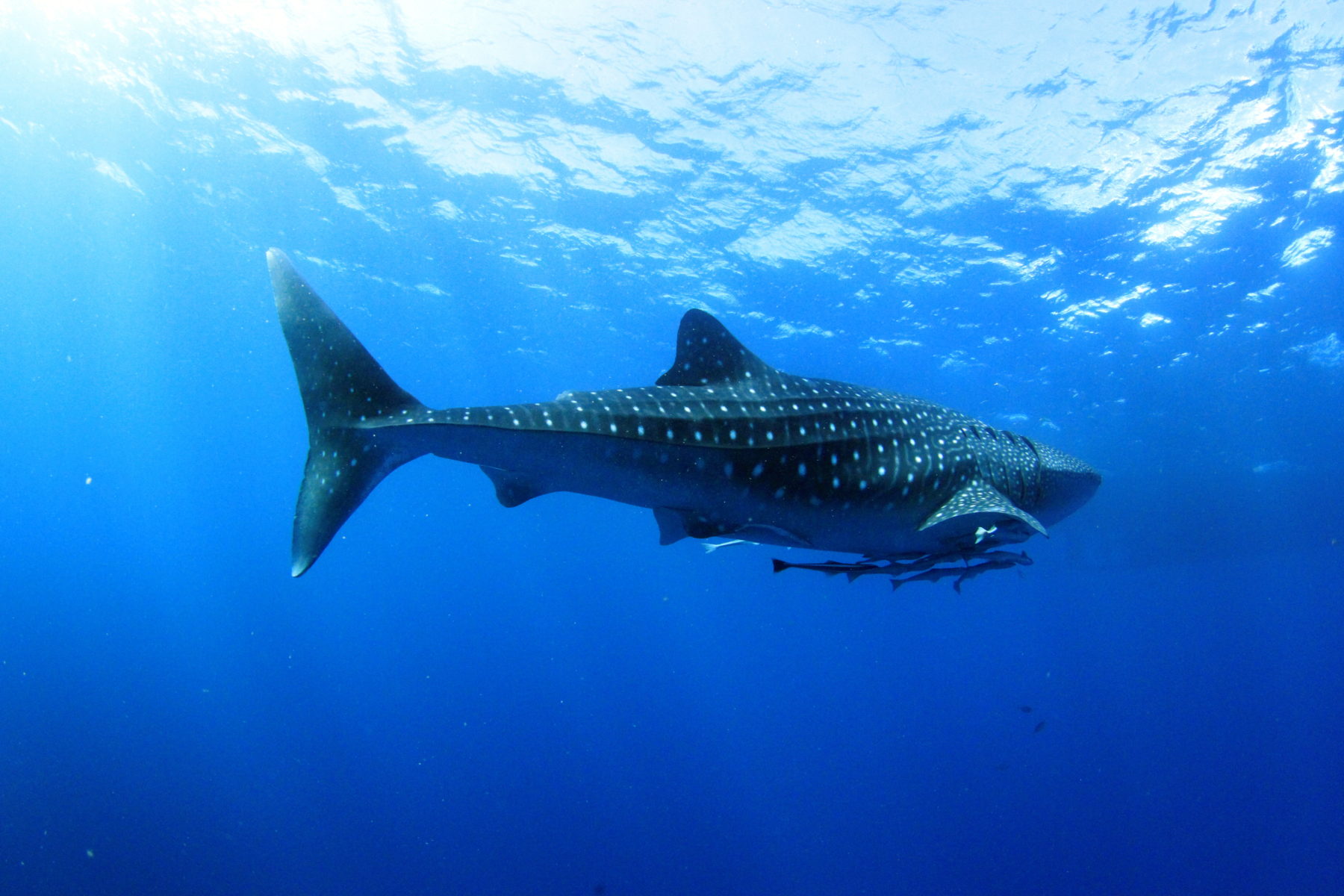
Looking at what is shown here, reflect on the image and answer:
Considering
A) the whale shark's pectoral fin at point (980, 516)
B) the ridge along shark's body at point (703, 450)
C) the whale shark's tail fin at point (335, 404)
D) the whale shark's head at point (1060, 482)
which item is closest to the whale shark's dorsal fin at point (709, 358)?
the ridge along shark's body at point (703, 450)

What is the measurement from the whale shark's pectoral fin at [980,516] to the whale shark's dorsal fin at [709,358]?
1601 millimetres

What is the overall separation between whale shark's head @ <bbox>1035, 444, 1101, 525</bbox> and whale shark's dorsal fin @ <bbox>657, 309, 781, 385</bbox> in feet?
8.71

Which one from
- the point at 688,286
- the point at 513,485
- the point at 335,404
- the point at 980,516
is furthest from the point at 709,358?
the point at 688,286

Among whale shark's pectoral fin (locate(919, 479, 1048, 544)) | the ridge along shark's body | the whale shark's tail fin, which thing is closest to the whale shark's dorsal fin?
the ridge along shark's body

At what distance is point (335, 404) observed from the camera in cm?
400

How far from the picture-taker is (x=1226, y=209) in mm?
16578

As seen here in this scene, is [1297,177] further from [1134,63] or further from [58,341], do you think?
[58,341]

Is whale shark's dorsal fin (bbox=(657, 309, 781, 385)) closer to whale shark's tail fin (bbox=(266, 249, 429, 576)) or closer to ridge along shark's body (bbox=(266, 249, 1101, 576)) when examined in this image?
ridge along shark's body (bbox=(266, 249, 1101, 576))

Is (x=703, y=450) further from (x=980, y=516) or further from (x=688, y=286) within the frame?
(x=688, y=286)

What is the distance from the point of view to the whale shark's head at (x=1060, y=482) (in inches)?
220

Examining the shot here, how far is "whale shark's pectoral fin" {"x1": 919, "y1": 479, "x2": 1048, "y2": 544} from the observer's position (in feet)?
14.1

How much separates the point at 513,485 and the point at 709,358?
68.3 inches

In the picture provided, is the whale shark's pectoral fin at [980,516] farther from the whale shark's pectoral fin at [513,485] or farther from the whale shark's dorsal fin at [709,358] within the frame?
the whale shark's pectoral fin at [513,485]

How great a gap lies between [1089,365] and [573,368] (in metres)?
23.8
